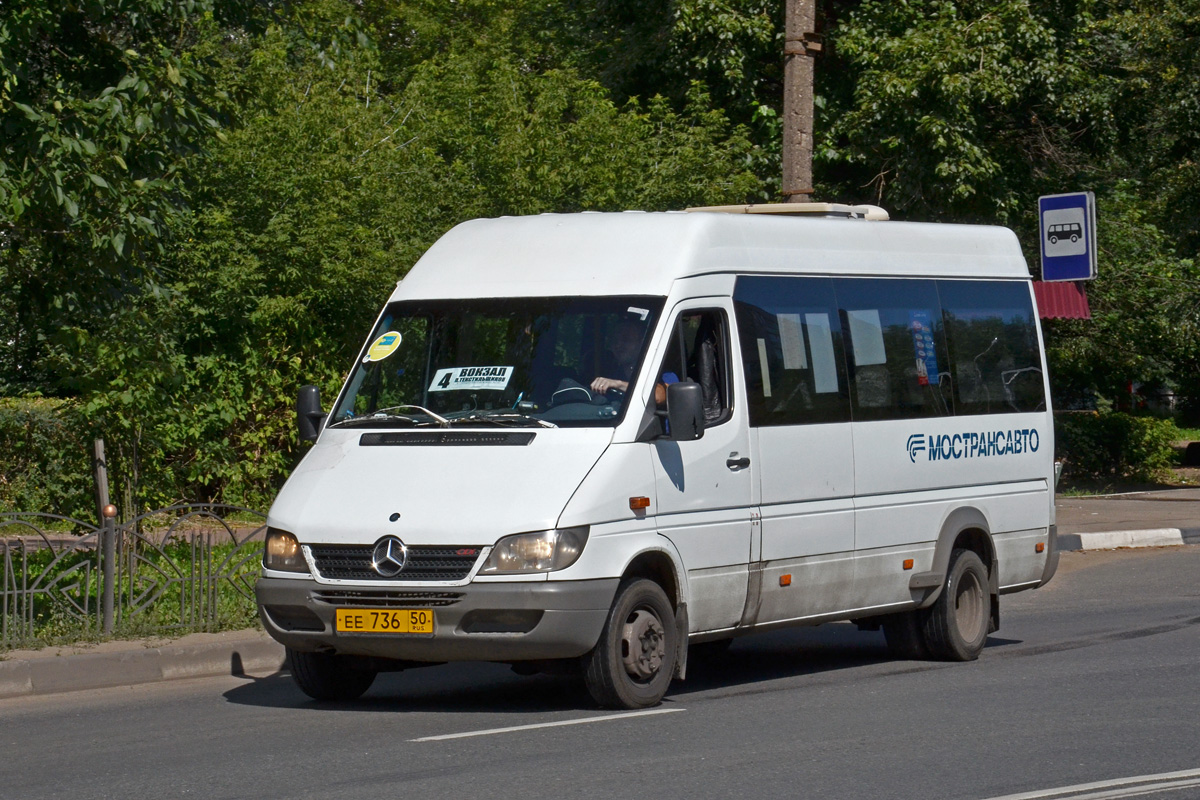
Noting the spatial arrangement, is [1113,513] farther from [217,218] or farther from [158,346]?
[158,346]

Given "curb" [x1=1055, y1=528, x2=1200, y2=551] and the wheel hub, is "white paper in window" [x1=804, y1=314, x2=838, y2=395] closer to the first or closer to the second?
the wheel hub

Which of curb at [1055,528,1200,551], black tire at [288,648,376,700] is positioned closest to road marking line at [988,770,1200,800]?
black tire at [288,648,376,700]

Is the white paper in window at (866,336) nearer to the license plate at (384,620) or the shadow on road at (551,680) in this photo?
the shadow on road at (551,680)

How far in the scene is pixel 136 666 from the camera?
990 cm

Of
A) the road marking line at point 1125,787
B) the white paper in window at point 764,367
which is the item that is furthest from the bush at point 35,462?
the road marking line at point 1125,787

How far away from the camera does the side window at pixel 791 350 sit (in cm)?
930

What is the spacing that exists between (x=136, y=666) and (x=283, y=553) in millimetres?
2021

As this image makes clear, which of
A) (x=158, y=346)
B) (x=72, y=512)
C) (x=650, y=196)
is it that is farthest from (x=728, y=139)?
(x=158, y=346)

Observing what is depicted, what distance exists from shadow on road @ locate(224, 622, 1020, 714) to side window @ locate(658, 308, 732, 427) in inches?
64.3

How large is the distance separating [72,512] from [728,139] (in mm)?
9882

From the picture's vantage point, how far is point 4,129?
9.66 metres

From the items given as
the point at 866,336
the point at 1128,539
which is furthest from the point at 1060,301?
the point at 866,336

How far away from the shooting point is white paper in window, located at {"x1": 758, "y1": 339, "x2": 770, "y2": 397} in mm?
9305

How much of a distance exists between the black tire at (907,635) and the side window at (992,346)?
4.58ft
